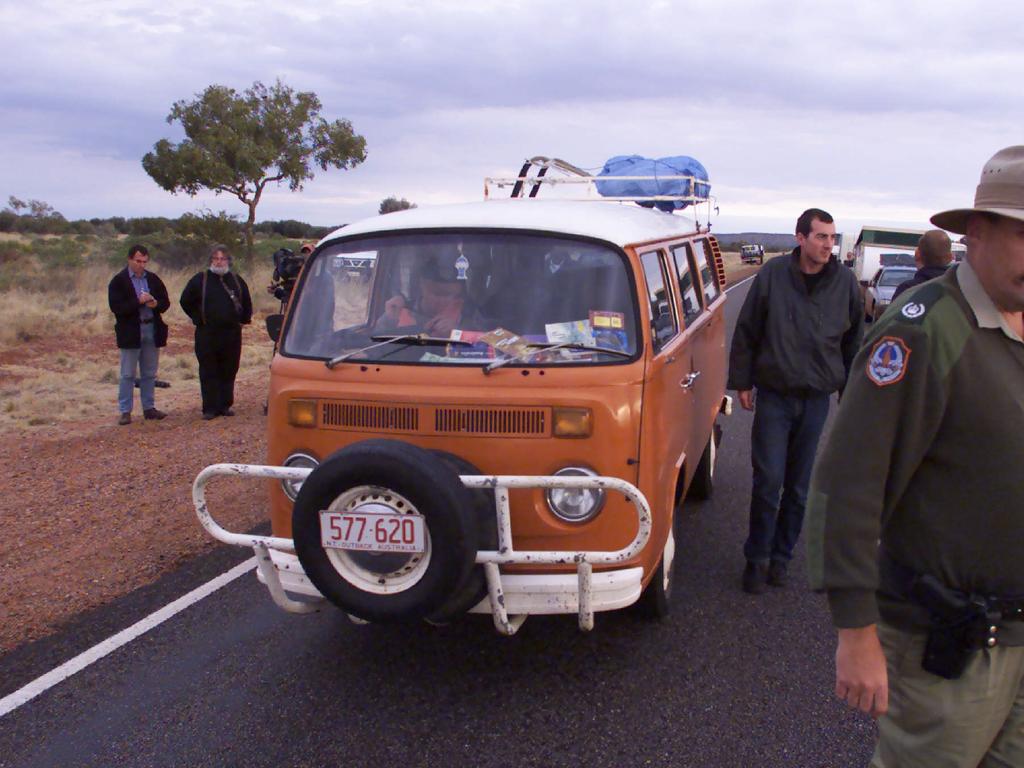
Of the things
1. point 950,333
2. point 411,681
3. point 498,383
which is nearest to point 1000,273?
point 950,333

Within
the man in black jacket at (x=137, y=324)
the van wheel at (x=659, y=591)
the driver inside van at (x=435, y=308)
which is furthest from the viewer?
the man in black jacket at (x=137, y=324)

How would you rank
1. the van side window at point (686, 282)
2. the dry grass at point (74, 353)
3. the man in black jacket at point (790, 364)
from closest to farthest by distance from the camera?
the man in black jacket at point (790, 364), the van side window at point (686, 282), the dry grass at point (74, 353)

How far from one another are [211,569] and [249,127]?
83.3 ft

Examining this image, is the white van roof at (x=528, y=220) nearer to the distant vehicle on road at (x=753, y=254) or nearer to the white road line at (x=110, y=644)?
the white road line at (x=110, y=644)

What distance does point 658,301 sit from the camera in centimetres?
444

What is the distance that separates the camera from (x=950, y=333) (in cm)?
191

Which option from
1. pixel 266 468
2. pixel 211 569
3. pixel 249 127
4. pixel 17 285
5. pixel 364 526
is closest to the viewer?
pixel 364 526

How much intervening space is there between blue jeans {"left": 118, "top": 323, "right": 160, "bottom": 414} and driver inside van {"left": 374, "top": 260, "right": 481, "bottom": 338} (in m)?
6.65

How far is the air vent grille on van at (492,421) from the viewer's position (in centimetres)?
372

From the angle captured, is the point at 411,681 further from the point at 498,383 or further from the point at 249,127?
the point at 249,127

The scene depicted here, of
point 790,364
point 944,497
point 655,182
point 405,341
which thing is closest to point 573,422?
point 405,341

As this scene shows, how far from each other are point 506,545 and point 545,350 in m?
0.91

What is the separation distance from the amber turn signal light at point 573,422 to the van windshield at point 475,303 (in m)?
0.25

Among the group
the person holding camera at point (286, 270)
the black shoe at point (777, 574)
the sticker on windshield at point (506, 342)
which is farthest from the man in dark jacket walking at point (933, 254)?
the person holding camera at point (286, 270)
